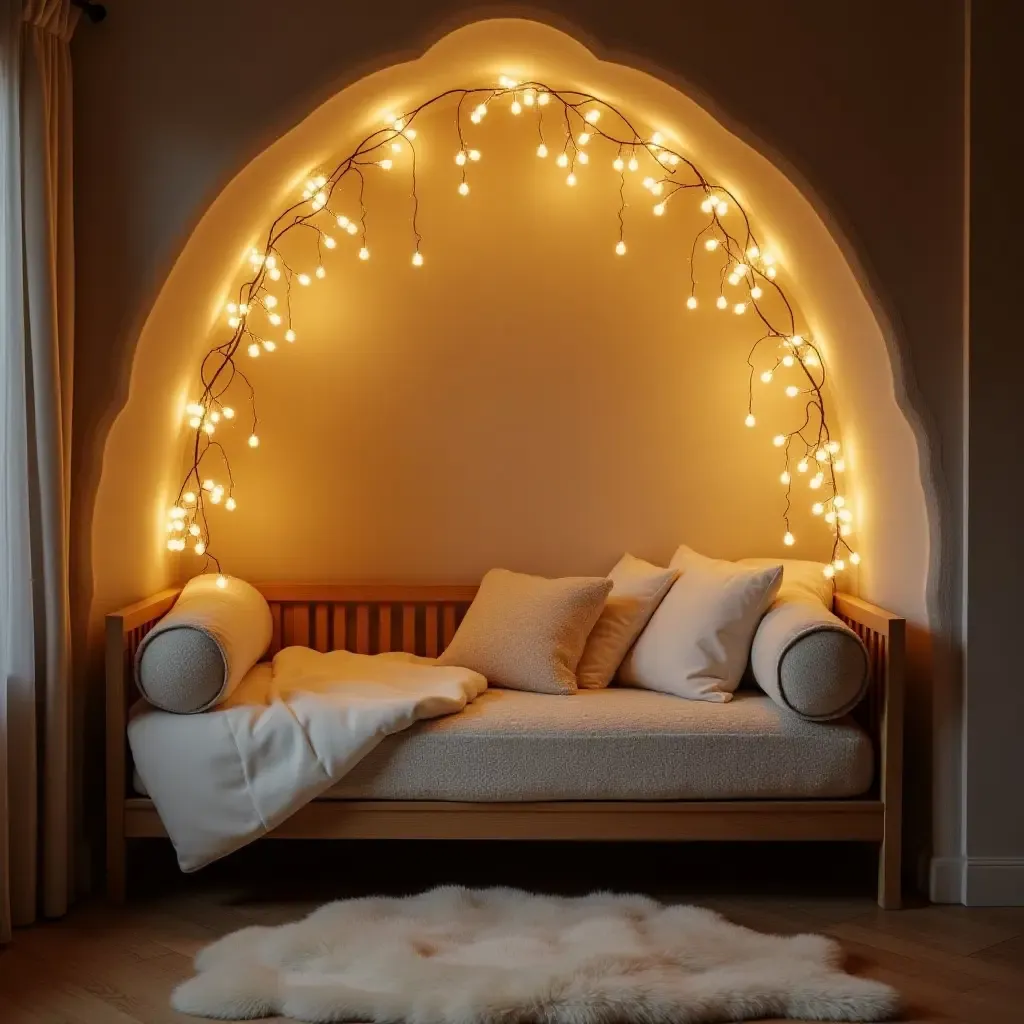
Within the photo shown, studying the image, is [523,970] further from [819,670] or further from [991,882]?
[991,882]

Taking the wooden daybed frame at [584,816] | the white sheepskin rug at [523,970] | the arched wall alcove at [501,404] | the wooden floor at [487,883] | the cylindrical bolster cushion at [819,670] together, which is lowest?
the wooden floor at [487,883]

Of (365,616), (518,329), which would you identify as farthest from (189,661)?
(518,329)

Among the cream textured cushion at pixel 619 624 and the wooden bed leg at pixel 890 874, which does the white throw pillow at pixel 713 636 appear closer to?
the cream textured cushion at pixel 619 624

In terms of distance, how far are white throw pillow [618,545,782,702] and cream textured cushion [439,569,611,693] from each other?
213mm

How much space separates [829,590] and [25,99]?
8.07 ft

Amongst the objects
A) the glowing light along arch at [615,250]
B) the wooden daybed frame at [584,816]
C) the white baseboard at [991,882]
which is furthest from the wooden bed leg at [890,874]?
the glowing light along arch at [615,250]

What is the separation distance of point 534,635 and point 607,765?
1.57 ft

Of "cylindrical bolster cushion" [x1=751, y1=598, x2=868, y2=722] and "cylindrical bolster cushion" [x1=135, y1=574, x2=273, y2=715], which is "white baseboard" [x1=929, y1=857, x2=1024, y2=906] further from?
"cylindrical bolster cushion" [x1=135, y1=574, x2=273, y2=715]

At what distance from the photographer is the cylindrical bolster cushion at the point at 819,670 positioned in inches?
117

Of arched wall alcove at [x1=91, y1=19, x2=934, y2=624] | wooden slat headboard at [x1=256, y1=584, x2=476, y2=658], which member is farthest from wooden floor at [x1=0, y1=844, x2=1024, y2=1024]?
arched wall alcove at [x1=91, y1=19, x2=934, y2=624]

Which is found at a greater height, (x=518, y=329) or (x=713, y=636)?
(x=518, y=329)

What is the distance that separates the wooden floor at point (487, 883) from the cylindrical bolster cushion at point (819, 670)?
1.65ft

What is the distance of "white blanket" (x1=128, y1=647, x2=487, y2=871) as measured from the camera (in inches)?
114

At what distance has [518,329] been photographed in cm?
382
